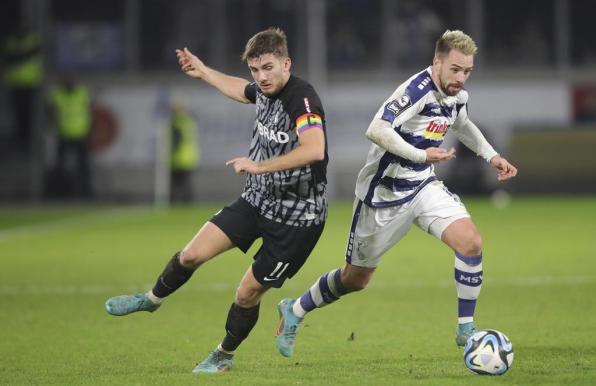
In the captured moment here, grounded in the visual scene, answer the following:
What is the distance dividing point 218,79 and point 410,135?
1.35 meters

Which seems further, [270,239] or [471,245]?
[471,245]

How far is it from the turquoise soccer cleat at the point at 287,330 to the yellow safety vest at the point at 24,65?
1836 cm

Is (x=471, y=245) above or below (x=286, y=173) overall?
below

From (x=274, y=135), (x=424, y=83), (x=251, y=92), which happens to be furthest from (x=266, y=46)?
(x=424, y=83)

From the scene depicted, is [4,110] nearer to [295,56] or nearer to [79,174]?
[79,174]

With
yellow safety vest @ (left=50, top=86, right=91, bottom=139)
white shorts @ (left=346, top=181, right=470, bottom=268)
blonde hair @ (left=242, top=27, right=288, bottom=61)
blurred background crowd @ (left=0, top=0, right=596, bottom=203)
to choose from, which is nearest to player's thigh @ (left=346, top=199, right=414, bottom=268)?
white shorts @ (left=346, top=181, right=470, bottom=268)

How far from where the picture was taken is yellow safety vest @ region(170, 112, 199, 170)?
25094mm

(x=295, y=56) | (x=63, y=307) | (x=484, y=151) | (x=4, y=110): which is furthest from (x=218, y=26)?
(x=484, y=151)

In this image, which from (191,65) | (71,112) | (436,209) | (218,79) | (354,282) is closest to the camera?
(436,209)

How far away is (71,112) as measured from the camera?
25.5 metres

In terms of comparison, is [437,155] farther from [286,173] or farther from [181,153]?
[181,153]

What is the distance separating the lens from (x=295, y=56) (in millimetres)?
26609

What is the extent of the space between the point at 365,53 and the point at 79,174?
6.60m

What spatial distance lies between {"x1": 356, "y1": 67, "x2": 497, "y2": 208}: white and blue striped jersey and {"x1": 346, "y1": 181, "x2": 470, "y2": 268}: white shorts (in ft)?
0.20
